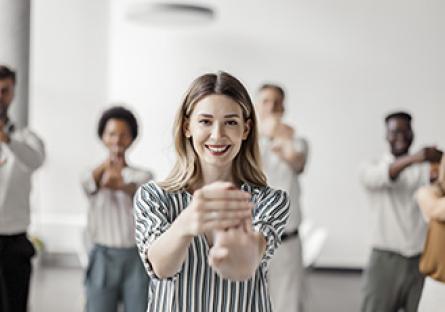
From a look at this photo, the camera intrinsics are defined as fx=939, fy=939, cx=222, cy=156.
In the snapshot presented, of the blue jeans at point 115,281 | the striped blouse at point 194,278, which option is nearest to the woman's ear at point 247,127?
the striped blouse at point 194,278

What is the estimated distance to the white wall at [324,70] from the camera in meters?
8.34

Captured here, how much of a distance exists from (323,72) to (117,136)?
3.90 meters

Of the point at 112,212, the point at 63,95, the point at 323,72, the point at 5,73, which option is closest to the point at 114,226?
the point at 112,212

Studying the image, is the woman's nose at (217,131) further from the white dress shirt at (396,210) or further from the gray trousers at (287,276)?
the gray trousers at (287,276)

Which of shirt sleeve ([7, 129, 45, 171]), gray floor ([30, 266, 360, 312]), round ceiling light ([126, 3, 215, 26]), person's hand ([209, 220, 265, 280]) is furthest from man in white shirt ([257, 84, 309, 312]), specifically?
person's hand ([209, 220, 265, 280])

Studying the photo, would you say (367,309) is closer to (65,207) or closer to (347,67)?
(347,67)

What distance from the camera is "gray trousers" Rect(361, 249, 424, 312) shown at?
16.1ft

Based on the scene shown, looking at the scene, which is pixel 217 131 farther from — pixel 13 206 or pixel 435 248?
pixel 13 206

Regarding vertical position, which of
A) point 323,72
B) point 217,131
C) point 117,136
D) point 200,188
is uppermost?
point 323,72

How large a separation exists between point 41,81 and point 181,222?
7205mm

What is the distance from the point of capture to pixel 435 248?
365 centimetres

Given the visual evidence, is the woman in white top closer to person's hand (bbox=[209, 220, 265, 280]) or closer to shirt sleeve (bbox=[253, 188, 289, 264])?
shirt sleeve (bbox=[253, 188, 289, 264])

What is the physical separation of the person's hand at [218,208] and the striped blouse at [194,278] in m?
0.28

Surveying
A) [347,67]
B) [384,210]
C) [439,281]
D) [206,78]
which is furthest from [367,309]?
[347,67]
